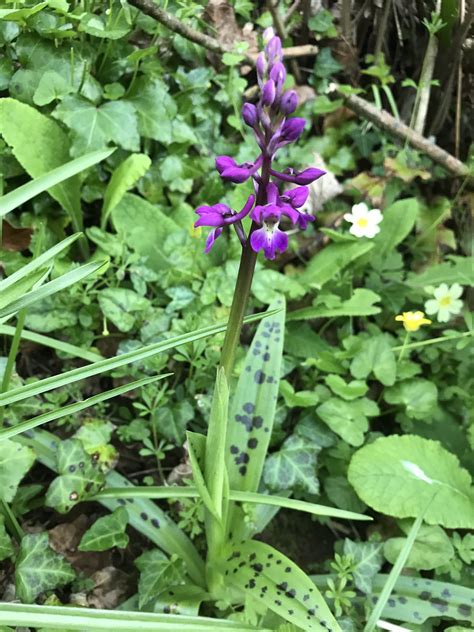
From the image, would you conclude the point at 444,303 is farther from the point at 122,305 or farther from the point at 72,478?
the point at 72,478

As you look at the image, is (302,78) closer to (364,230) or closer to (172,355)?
(364,230)

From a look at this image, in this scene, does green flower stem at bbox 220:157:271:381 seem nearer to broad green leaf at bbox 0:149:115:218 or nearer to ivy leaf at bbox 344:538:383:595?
broad green leaf at bbox 0:149:115:218

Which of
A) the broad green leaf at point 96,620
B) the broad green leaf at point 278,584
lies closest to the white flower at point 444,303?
the broad green leaf at point 278,584

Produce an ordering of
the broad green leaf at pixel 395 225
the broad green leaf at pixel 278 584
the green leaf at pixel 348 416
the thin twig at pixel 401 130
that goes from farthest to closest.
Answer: the thin twig at pixel 401 130
the broad green leaf at pixel 395 225
the green leaf at pixel 348 416
the broad green leaf at pixel 278 584

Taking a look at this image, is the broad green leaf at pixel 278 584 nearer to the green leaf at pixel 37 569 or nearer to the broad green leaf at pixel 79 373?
the green leaf at pixel 37 569

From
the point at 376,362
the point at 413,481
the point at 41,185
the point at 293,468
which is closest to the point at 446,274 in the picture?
the point at 376,362

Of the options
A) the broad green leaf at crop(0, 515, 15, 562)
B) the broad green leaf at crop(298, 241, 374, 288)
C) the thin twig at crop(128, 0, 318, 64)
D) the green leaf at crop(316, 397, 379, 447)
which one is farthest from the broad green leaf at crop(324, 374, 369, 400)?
the thin twig at crop(128, 0, 318, 64)

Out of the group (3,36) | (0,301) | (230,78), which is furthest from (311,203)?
(0,301)
